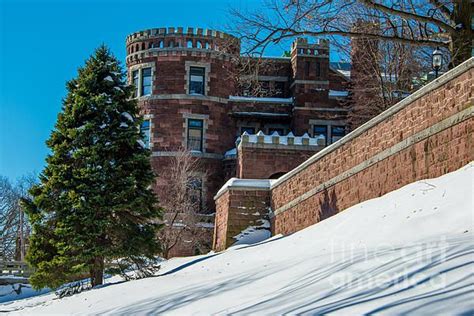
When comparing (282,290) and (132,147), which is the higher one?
(132,147)

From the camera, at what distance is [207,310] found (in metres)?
9.19

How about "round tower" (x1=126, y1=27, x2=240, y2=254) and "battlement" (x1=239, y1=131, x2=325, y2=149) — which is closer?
"battlement" (x1=239, y1=131, x2=325, y2=149)

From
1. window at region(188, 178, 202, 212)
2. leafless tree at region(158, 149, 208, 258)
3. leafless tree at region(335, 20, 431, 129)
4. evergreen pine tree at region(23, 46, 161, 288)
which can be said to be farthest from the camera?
window at region(188, 178, 202, 212)

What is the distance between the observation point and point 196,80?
40.0 meters

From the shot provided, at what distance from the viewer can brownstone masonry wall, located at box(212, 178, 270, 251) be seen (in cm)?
2483

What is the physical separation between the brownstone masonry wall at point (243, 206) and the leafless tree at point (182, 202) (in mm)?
8123

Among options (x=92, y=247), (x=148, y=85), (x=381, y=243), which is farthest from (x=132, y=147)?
(x=148, y=85)

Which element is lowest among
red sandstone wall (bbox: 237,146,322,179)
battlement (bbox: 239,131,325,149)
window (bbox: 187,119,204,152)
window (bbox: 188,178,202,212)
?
window (bbox: 188,178,202,212)

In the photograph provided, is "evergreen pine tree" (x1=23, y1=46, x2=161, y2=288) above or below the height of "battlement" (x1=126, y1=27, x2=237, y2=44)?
below

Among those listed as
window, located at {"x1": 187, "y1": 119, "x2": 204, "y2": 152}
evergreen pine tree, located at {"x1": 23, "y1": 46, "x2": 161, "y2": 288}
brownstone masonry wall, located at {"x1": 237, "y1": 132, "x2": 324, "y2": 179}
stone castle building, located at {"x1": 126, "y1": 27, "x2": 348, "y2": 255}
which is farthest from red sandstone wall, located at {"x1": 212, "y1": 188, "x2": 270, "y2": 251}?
window, located at {"x1": 187, "y1": 119, "x2": 204, "y2": 152}

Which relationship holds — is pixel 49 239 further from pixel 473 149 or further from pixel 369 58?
pixel 369 58

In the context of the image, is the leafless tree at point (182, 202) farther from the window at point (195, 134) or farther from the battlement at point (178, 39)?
the battlement at point (178, 39)

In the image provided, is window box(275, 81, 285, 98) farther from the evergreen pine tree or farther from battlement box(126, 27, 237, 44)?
the evergreen pine tree

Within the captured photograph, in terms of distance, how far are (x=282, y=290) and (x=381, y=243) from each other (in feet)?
8.68
